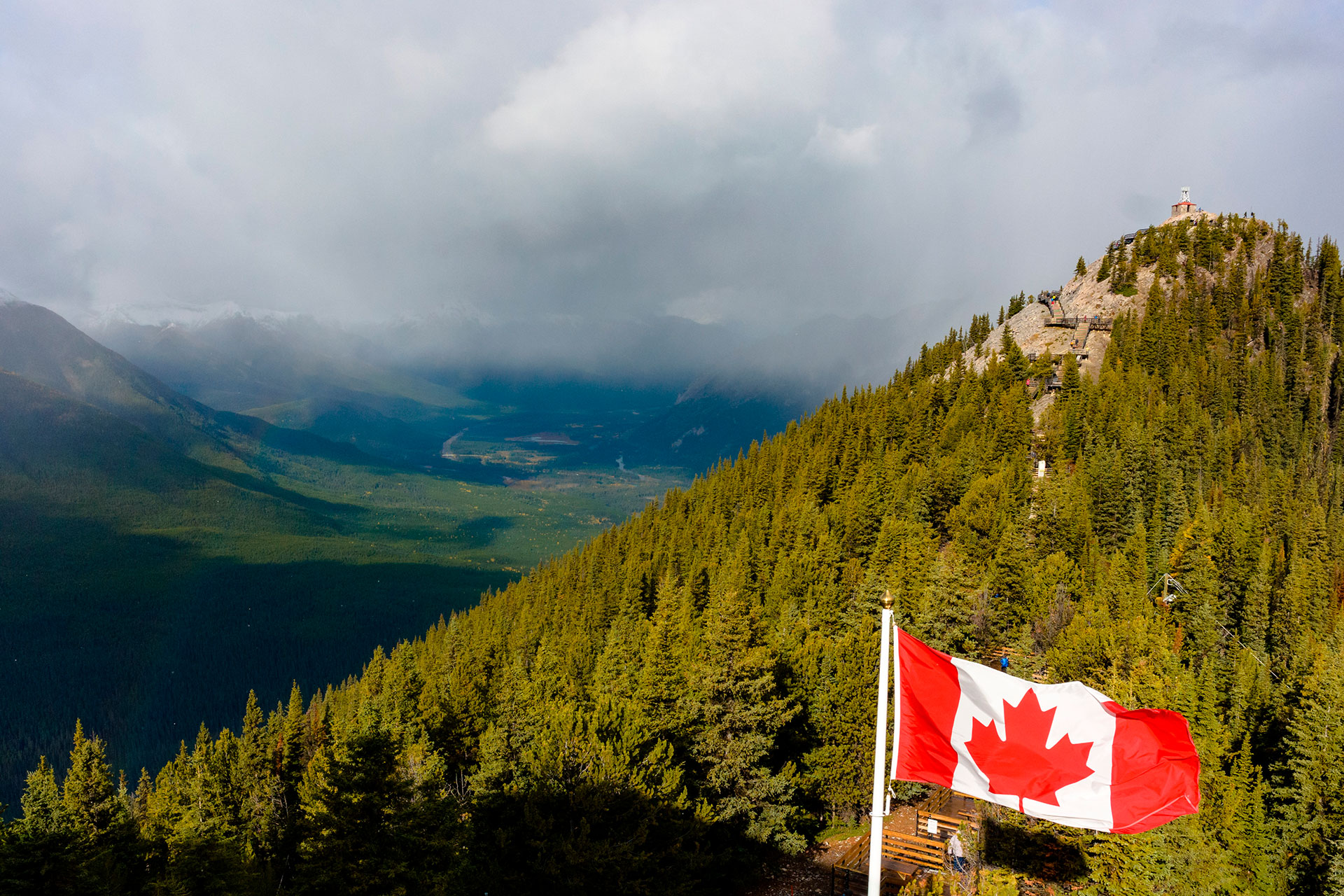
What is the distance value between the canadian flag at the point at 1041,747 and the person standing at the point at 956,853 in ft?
69.5

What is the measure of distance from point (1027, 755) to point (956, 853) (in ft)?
79.6

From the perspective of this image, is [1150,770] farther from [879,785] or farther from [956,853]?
[956,853]

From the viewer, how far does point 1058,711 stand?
13.3 meters

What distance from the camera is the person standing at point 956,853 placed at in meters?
31.2

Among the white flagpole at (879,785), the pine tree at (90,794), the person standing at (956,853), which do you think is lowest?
the pine tree at (90,794)

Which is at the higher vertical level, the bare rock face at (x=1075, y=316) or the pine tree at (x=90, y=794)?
the bare rock face at (x=1075, y=316)

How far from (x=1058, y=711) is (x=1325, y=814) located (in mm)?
41403

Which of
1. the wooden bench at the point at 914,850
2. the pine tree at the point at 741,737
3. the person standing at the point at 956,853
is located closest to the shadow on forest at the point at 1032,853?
the person standing at the point at 956,853

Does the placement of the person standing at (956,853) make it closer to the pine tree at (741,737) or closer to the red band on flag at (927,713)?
the pine tree at (741,737)

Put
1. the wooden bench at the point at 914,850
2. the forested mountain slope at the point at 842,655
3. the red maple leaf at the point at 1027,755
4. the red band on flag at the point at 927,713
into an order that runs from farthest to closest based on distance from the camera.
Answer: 1. the wooden bench at the point at 914,850
2. the forested mountain slope at the point at 842,655
3. the red band on flag at the point at 927,713
4. the red maple leaf at the point at 1027,755

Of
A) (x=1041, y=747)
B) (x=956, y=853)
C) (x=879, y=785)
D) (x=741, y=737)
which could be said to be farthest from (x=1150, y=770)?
(x=741, y=737)

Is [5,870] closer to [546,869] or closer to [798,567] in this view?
[546,869]

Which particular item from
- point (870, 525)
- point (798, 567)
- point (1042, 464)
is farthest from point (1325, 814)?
point (1042, 464)

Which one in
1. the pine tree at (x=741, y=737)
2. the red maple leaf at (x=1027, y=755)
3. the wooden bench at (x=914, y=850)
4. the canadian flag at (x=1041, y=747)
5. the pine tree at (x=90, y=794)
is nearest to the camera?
the canadian flag at (x=1041, y=747)
